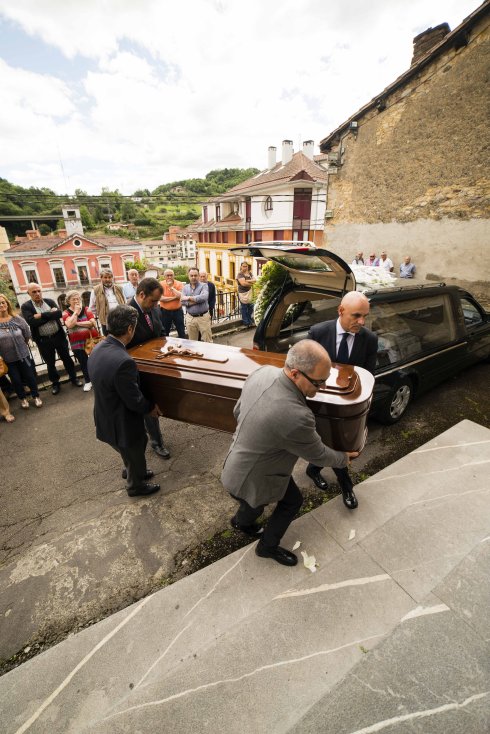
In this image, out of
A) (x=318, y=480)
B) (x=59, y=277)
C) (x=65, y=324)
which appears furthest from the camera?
(x=59, y=277)

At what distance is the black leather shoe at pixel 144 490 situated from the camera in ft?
9.54

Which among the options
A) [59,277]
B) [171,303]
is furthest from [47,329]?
[59,277]

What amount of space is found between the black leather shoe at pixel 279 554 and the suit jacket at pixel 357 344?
5.31 ft

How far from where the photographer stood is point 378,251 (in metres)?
9.95

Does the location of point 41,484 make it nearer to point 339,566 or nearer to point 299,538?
point 299,538

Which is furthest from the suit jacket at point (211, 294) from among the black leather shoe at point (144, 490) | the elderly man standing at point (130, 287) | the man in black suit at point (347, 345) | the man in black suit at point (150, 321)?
the black leather shoe at point (144, 490)

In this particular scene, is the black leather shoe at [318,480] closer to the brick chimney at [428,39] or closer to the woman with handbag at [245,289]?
the woman with handbag at [245,289]

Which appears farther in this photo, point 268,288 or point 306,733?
point 268,288

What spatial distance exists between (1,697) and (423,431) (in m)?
4.30

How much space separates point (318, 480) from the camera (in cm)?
303

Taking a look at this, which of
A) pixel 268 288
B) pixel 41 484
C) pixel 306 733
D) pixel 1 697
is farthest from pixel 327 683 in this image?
pixel 268 288

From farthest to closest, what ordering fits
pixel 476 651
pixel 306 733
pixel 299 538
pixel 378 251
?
1. pixel 378 251
2. pixel 299 538
3. pixel 476 651
4. pixel 306 733

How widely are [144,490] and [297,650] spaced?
1769mm

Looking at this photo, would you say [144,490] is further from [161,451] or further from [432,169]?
[432,169]
